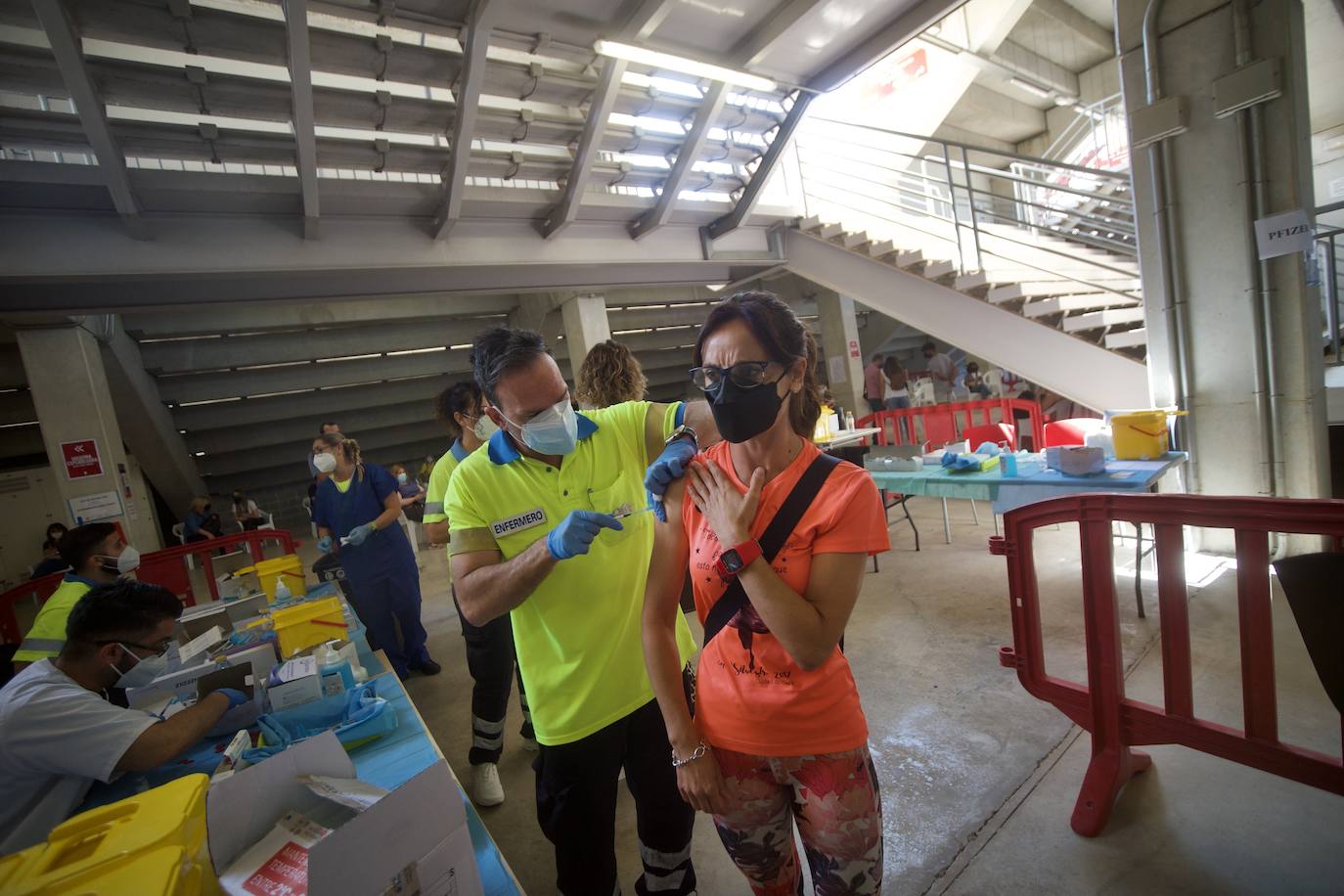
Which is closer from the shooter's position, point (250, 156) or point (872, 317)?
point (250, 156)

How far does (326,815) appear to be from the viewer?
1307mm

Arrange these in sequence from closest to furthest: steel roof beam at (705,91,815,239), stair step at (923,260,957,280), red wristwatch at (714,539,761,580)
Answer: red wristwatch at (714,539,761,580)
steel roof beam at (705,91,815,239)
stair step at (923,260,957,280)

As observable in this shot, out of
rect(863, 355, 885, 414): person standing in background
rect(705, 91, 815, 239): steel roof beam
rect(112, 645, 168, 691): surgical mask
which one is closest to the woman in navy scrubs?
rect(112, 645, 168, 691): surgical mask

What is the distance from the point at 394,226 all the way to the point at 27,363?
11.9 feet

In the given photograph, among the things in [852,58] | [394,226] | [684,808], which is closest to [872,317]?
[852,58]

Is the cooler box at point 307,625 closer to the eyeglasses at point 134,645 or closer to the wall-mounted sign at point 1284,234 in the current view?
the eyeglasses at point 134,645

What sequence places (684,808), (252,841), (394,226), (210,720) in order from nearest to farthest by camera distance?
(252,841) → (684,808) → (210,720) → (394,226)

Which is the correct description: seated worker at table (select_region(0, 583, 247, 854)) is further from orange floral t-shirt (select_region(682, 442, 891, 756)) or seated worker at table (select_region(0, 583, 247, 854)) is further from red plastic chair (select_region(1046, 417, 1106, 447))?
red plastic chair (select_region(1046, 417, 1106, 447))

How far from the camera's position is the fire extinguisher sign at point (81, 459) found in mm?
5340

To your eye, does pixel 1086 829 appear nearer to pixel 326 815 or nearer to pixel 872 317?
pixel 326 815

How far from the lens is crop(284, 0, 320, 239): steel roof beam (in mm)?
3207

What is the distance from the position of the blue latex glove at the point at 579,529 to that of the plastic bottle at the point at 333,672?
1.29m

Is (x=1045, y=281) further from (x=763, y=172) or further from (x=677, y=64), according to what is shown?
(x=677, y=64)

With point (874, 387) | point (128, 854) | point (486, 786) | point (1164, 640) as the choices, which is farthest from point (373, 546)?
point (874, 387)
